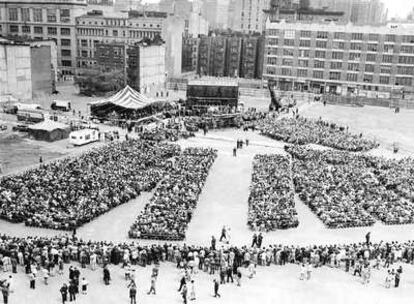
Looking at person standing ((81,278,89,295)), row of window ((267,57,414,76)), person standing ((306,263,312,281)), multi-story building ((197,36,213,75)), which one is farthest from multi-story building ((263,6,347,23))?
person standing ((81,278,89,295))

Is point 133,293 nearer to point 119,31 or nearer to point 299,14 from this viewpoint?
point 119,31

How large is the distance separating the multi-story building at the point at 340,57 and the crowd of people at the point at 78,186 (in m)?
73.7

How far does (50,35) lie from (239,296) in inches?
4313

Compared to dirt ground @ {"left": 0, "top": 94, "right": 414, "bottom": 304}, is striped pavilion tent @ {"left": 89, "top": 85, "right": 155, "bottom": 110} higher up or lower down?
higher up

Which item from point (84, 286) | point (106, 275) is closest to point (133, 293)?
point (106, 275)

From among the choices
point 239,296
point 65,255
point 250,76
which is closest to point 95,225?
point 65,255

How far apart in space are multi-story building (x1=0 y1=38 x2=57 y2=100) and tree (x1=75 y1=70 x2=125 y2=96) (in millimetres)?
5815

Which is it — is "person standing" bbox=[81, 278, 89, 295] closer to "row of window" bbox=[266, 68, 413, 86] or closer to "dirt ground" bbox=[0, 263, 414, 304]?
"dirt ground" bbox=[0, 263, 414, 304]

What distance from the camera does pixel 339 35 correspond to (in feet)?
363

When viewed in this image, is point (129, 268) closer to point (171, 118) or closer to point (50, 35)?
point (171, 118)

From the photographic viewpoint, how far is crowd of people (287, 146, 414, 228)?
35531 millimetres

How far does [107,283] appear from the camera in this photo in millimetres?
24672

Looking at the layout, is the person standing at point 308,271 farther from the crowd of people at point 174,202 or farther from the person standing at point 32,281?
the person standing at point 32,281

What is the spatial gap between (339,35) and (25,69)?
2658 inches
